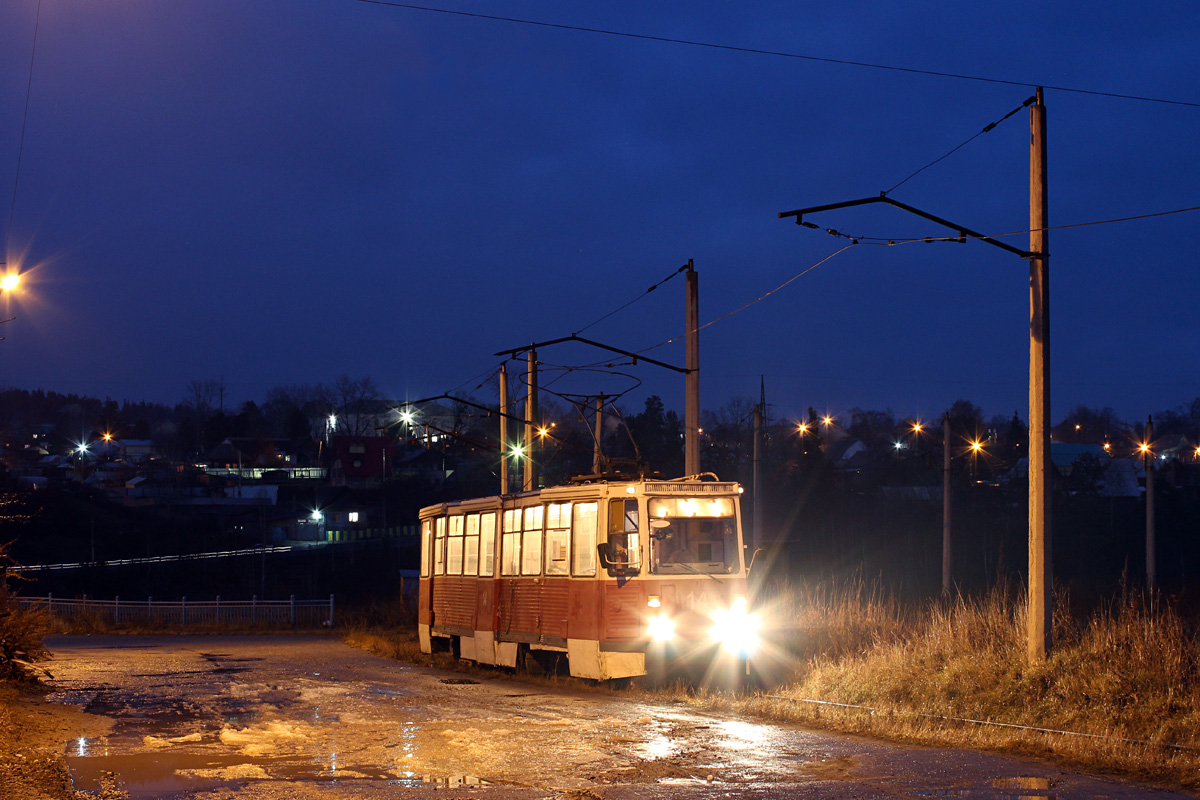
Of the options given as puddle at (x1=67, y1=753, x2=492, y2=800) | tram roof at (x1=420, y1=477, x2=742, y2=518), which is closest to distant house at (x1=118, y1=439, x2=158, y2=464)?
tram roof at (x1=420, y1=477, x2=742, y2=518)

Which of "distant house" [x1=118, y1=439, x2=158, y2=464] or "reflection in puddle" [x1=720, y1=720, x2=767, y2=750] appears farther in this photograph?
"distant house" [x1=118, y1=439, x2=158, y2=464]

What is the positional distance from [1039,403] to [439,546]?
15.2 metres

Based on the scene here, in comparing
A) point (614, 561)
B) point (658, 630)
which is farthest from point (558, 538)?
point (658, 630)

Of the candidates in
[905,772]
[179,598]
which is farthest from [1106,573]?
[905,772]

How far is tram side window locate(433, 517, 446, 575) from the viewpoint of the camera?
25641 mm

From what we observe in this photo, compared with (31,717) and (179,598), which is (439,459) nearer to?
(179,598)

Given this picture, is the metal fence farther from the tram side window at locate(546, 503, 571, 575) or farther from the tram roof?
the tram roof

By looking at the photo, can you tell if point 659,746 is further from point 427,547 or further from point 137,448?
point 137,448

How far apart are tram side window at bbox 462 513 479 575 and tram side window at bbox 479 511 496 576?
0.27 metres

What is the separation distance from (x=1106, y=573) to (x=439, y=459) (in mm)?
66410

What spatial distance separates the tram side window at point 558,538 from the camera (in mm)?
19000

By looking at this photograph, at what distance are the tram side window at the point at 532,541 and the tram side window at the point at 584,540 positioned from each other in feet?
4.16

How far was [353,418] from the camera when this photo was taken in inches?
5354

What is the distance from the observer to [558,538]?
19328 mm
